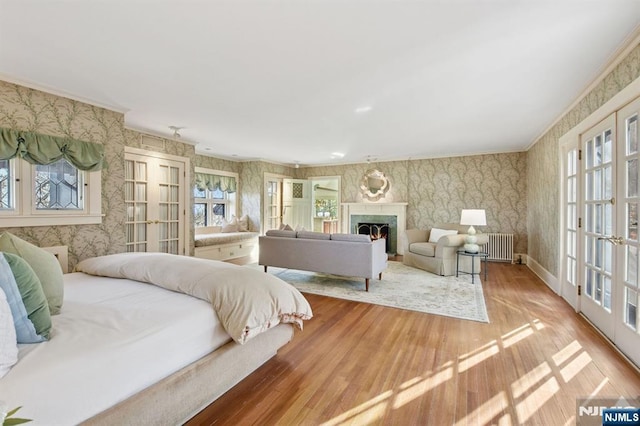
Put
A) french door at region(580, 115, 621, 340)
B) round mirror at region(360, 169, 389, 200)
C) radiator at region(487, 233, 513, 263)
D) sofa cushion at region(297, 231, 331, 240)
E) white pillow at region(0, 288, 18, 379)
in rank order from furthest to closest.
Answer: round mirror at region(360, 169, 389, 200)
radiator at region(487, 233, 513, 263)
sofa cushion at region(297, 231, 331, 240)
french door at region(580, 115, 621, 340)
white pillow at region(0, 288, 18, 379)

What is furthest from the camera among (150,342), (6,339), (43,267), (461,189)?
(461,189)

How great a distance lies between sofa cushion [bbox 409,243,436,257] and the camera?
5.18m

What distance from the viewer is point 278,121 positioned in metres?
4.08

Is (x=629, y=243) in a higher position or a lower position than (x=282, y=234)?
higher

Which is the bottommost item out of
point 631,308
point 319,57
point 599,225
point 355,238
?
point 631,308

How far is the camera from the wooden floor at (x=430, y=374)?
5.51ft

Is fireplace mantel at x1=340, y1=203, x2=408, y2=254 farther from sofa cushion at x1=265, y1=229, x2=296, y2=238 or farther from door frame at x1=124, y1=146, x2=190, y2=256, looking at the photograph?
door frame at x1=124, y1=146, x2=190, y2=256

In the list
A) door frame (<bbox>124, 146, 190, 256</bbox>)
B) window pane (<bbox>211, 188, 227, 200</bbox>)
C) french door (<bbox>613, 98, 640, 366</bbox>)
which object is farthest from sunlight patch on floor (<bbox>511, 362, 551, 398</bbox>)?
window pane (<bbox>211, 188, 227, 200</bbox>)

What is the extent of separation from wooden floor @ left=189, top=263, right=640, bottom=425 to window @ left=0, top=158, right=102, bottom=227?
9.09ft

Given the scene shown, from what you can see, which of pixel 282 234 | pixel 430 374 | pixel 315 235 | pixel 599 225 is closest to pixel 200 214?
pixel 282 234

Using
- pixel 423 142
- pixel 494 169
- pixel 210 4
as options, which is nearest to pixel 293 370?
pixel 210 4

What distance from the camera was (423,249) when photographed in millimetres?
5309

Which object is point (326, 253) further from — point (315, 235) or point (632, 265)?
point (632, 265)

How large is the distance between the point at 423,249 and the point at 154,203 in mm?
4746
